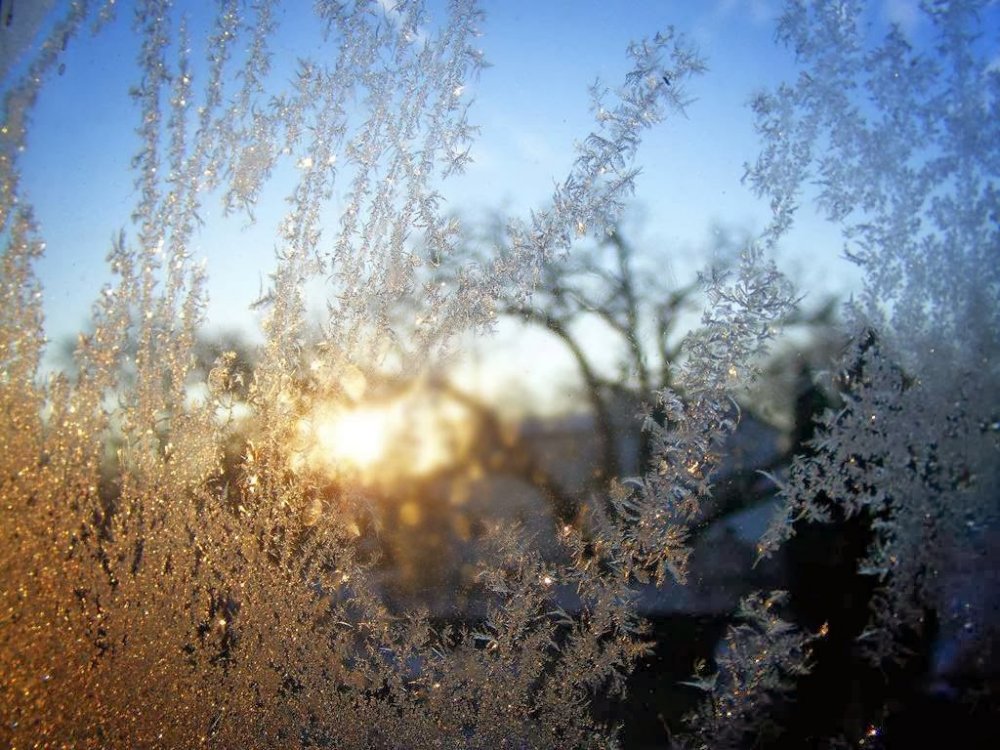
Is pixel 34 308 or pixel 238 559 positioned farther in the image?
pixel 34 308

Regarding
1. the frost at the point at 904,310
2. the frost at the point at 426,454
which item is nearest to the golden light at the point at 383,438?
the frost at the point at 426,454

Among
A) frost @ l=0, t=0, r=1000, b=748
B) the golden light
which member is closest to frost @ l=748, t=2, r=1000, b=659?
frost @ l=0, t=0, r=1000, b=748

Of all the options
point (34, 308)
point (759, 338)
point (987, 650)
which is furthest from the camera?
point (34, 308)

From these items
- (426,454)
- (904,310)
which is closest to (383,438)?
(426,454)

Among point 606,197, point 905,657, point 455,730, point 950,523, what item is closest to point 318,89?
point 606,197

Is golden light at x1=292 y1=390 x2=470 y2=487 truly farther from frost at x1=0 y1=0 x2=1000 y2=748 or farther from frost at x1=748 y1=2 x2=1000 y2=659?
frost at x1=748 y1=2 x2=1000 y2=659

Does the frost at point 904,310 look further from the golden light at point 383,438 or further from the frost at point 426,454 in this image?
the golden light at point 383,438

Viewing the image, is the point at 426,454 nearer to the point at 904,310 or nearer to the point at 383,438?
the point at 383,438

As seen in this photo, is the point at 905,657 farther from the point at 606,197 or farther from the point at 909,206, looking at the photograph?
the point at 606,197
